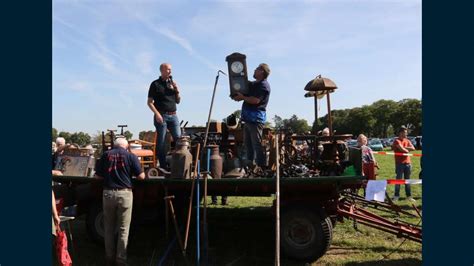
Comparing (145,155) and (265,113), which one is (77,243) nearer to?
(145,155)

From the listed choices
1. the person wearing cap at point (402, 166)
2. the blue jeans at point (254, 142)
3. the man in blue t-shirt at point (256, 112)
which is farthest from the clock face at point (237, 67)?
the person wearing cap at point (402, 166)

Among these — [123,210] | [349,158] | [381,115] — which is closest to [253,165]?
[349,158]

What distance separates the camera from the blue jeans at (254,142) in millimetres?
6094

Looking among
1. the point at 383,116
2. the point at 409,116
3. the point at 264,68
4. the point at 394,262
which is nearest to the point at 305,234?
the point at 394,262

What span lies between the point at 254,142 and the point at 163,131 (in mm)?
1420

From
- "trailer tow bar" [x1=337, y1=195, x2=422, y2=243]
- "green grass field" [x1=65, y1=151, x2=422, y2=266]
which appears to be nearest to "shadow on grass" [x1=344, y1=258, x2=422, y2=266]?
"green grass field" [x1=65, y1=151, x2=422, y2=266]

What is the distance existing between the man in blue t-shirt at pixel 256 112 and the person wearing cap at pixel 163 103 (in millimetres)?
1060

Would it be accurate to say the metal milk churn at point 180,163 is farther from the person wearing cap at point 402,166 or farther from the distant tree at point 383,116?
the distant tree at point 383,116

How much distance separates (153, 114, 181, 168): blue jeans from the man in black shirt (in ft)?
3.31

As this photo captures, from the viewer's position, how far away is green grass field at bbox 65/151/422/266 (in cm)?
568

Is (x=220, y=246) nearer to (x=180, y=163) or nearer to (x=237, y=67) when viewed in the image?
(x=180, y=163)

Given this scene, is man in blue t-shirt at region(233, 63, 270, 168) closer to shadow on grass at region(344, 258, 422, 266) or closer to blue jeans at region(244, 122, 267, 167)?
blue jeans at region(244, 122, 267, 167)

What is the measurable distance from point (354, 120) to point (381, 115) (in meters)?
5.93

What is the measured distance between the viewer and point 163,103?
252 inches
